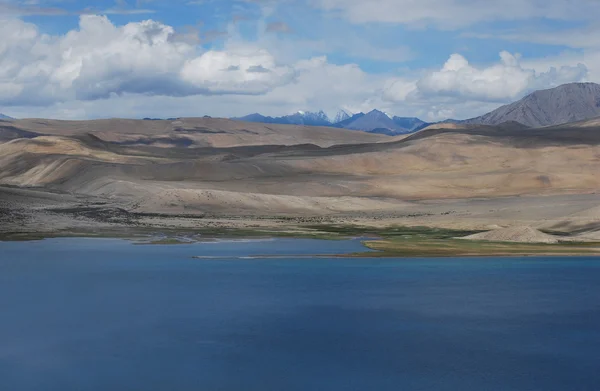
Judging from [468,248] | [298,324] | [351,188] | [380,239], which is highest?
[351,188]

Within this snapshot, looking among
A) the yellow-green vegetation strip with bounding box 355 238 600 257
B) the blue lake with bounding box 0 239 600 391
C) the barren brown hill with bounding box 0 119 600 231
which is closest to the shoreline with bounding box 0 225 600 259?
the yellow-green vegetation strip with bounding box 355 238 600 257

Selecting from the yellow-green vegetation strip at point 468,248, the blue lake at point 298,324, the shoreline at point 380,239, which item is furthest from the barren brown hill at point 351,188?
the blue lake at point 298,324

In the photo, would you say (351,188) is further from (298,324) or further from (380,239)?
(298,324)

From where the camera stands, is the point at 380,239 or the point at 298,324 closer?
the point at 298,324

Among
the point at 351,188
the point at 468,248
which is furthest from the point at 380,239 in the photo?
the point at 351,188

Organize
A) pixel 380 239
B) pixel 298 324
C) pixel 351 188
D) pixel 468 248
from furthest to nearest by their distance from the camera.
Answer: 1. pixel 351 188
2. pixel 380 239
3. pixel 468 248
4. pixel 298 324

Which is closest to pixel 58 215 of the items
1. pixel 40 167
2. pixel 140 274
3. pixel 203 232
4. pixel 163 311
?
pixel 203 232

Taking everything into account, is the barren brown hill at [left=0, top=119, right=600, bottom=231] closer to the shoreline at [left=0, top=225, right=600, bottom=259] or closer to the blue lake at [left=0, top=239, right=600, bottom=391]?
the shoreline at [left=0, top=225, right=600, bottom=259]

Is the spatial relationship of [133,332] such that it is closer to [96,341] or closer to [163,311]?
[96,341]

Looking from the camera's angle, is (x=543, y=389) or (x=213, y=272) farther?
(x=213, y=272)
